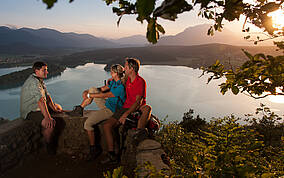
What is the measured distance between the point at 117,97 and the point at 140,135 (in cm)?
100

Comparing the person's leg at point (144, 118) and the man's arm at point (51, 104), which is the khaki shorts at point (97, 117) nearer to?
the person's leg at point (144, 118)

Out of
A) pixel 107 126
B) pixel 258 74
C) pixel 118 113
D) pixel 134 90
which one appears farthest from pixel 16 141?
pixel 258 74

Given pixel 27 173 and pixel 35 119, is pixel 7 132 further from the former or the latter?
pixel 27 173

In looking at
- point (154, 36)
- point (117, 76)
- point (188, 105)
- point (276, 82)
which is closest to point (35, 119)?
point (117, 76)

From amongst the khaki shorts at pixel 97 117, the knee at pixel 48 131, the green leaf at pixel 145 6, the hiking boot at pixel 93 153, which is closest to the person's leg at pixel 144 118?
the khaki shorts at pixel 97 117

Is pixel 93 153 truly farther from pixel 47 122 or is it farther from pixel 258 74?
pixel 258 74

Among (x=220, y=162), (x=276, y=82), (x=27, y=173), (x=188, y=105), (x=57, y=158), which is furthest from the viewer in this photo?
(x=188, y=105)

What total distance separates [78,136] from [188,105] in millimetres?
38636

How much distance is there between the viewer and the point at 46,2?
2.19 ft

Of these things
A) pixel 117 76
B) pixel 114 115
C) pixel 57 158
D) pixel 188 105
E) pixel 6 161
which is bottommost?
pixel 188 105

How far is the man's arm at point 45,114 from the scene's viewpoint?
3.59 metres

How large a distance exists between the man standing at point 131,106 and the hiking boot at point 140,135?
0.08 feet

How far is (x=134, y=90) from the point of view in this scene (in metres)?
3.56

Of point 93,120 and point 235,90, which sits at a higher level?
point 235,90
